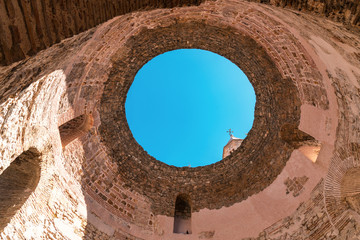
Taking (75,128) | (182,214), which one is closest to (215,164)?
(182,214)

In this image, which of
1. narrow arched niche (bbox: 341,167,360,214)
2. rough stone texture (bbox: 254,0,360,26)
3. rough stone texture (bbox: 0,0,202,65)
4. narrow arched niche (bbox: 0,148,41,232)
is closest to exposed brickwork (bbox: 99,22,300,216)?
narrow arched niche (bbox: 341,167,360,214)

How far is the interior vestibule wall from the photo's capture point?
208 inches

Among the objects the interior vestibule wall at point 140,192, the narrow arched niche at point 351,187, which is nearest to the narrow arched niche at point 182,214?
the interior vestibule wall at point 140,192

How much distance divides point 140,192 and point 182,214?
131 centimetres

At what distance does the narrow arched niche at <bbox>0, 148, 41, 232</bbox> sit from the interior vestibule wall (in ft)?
0.36

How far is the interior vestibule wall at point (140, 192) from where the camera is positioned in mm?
5285

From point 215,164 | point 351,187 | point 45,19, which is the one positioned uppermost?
point 215,164

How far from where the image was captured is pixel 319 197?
21.2 feet

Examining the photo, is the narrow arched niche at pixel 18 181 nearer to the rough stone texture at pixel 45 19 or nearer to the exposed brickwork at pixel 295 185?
the rough stone texture at pixel 45 19

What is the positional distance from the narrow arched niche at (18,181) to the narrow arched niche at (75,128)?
4.25 ft

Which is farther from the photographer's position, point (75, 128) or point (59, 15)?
point (75, 128)

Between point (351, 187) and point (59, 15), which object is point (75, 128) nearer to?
point (59, 15)

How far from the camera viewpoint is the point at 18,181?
521 centimetres

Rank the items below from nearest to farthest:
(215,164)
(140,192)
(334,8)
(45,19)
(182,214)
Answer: (45,19) → (334,8) → (140,192) → (182,214) → (215,164)
